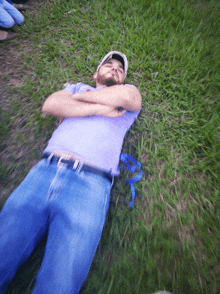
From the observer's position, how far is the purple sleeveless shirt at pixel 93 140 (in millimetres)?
1225

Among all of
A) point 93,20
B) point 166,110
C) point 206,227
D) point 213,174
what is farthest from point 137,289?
point 93,20

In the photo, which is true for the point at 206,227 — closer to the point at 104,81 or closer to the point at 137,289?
the point at 137,289

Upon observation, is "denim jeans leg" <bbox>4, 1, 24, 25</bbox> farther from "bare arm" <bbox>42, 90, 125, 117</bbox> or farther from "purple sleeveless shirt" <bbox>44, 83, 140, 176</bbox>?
"purple sleeveless shirt" <bbox>44, 83, 140, 176</bbox>

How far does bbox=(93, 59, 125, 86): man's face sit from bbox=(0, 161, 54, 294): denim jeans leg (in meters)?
1.36

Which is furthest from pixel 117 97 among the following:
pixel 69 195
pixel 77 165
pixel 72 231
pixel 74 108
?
pixel 72 231

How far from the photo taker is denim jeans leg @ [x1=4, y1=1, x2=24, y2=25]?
242 centimetres

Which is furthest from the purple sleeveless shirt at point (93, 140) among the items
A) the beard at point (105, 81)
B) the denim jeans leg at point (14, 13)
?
the denim jeans leg at point (14, 13)

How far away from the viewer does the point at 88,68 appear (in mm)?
2203

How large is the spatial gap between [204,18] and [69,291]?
4.45 metres

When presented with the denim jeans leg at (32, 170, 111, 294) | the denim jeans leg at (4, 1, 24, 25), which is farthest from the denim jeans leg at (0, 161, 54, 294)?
the denim jeans leg at (4, 1, 24, 25)

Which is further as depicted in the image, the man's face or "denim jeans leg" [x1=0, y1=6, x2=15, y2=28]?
"denim jeans leg" [x1=0, y1=6, x2=15, y2=28]

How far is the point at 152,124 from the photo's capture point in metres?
1.90

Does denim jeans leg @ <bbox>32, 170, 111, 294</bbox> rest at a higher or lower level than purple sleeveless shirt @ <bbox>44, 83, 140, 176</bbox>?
lower

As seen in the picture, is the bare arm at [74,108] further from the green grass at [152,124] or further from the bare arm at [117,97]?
the green grass at [152,124]
